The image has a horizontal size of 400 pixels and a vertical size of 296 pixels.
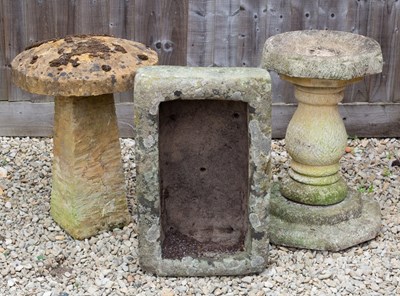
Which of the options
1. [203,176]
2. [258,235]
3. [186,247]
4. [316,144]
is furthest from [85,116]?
[316,144]

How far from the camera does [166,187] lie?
4.27 m

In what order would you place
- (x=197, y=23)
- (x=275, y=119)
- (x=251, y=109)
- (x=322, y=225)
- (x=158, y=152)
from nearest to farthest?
(x=251, y=109), (x=158, y=152), (x=322, y=225), (x=197, y=23), (x=275, y=119)

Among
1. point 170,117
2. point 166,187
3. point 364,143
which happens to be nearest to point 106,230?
point 166,187

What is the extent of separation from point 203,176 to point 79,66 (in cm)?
85

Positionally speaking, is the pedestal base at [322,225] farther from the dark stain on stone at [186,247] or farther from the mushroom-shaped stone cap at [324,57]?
the mushroom-shaped stone cap at [324,57]

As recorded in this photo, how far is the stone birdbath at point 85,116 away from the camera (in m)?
3.93

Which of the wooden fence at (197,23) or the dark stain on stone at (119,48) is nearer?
the dark stain on stone at (119,48)

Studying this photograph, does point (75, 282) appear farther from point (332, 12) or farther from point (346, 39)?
point (332, 12)

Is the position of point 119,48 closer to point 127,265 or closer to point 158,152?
point 158,152

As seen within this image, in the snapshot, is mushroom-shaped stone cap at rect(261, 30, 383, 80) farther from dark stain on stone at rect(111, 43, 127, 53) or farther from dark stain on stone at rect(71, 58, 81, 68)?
dark stain on stone at rect(71, 58, 81, 68)

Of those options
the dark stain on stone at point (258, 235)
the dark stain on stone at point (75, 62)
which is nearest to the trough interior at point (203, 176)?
the dark stain on stone at point (258, 235)

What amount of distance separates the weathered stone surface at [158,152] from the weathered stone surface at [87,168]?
1.35 ft

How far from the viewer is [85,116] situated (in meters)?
4.16

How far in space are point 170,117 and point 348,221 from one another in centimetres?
107
